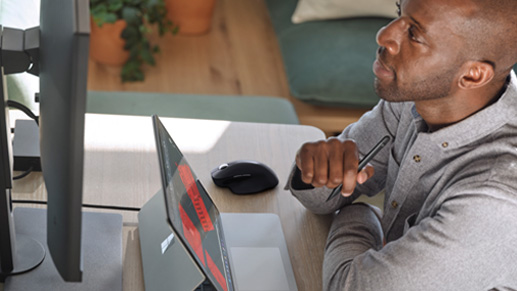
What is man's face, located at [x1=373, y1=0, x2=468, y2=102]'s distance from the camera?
119 centimetres

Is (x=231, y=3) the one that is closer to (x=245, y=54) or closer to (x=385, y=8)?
(x=245, y=54)

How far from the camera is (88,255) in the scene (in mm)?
1199

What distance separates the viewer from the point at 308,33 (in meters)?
2.66

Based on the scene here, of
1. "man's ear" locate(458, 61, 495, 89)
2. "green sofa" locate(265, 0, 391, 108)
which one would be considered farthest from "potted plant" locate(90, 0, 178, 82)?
"man's ear" locate(458, 61, 495, 89)

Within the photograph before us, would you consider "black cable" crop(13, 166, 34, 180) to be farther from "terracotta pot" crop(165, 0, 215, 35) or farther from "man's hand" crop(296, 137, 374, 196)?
"terracotta pot" crop(165, 0, 215, 35)

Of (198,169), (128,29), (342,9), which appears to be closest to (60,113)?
(198,169)

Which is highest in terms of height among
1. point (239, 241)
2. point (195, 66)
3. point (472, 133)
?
point (472, 133)

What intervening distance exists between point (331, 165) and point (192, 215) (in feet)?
0.99

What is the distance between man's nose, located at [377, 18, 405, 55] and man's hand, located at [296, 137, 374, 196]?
0.19 metres

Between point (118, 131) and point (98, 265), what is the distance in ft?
1.37

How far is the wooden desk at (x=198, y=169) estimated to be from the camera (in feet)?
4.24

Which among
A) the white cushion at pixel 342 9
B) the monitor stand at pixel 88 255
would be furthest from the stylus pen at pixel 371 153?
the white cushion at pixel 342 9

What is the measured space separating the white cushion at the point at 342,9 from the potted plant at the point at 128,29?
699 millimetres

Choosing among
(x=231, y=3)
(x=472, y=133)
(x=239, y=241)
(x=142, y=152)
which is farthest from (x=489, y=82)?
(x=231, y=3)
